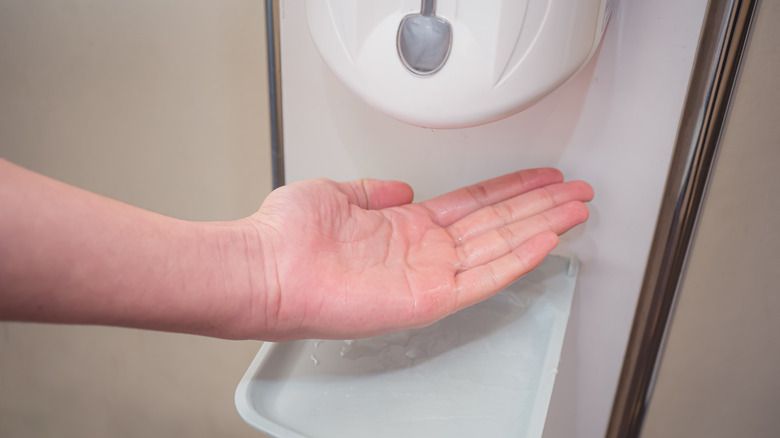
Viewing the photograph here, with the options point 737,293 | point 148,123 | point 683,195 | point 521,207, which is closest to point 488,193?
point 521,207

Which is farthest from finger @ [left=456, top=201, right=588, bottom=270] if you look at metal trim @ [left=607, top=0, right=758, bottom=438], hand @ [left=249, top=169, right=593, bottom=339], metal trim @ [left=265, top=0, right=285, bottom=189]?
metal trim @ [left=265, top=0, right=285, bottom=189]

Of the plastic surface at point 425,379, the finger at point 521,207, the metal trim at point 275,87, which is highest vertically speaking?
the metal trim at point 275,87

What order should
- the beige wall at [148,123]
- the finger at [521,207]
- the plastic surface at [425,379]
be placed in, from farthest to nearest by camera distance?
the beige wall at [148,123] < the finger at [521,207] < the plastic surface at [425,379]

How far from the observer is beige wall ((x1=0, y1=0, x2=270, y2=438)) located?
2.68ft

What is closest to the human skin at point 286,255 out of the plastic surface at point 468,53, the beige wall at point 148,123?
the plastic surface at point 468,53

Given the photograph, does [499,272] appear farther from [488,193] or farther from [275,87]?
[275,87]

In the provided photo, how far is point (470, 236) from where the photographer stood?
2.25ft

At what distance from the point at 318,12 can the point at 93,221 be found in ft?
0.79

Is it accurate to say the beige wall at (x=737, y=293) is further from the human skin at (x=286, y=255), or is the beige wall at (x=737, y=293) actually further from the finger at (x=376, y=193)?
the finger at (x=376, y=193)

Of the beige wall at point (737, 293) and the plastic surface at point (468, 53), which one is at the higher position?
the plastic surface at point (468, 53)

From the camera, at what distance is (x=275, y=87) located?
0.78m

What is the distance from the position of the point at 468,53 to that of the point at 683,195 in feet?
0.94

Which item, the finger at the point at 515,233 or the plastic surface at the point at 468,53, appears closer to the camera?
the plastic surface at the point at 468,53

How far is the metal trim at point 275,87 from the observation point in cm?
74
